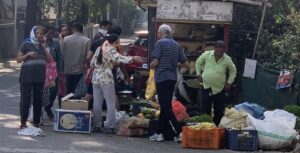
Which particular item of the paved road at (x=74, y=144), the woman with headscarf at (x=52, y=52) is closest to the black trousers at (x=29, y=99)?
the paved road at (x=74, y=144)

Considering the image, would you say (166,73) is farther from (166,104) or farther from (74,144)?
(74,144)

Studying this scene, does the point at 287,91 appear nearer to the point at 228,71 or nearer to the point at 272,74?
the point at 272,74

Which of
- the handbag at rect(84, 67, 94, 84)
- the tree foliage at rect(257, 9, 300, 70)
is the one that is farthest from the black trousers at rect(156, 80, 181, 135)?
the tree foliage at rect(257, 9, 300, 70)

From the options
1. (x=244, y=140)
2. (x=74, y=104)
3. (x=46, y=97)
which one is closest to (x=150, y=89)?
(x=46, y=97)

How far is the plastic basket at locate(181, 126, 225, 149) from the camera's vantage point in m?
10.5

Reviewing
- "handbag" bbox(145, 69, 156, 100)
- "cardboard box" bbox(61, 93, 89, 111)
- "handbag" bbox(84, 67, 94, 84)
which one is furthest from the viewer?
"handbag" bbox(145, 69, 156, 100)

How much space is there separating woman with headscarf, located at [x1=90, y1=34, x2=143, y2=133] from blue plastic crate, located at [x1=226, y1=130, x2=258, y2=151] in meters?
2.09

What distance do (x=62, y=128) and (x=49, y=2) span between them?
29.5 meters

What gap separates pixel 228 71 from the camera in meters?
11.8

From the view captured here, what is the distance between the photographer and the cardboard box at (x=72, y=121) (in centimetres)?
1136

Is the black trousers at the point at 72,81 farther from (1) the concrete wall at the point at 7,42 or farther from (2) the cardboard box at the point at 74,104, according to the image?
(1) the concrete wall at the point at 7,42

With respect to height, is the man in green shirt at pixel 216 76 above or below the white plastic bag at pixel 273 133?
above

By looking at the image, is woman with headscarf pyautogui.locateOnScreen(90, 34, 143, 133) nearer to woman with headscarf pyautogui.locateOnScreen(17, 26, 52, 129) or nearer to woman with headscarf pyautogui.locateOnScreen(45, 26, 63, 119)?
woman with headscarf pyautogui.locateOnScreen(17, 26, 52, 129)

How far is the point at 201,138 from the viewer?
10492mm
